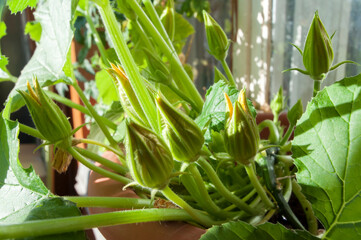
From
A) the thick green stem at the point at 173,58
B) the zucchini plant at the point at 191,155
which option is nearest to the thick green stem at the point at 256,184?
the zucchini plant at the point at 191,155

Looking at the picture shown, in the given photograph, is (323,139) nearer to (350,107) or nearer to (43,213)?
(350,107)

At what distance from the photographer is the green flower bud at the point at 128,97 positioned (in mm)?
259

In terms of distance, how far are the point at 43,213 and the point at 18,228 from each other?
0.08 ft

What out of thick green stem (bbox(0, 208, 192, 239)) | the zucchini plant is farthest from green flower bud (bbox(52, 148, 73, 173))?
thick green stem (bbox(0, 208, 192, 239))

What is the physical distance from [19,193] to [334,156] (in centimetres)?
19

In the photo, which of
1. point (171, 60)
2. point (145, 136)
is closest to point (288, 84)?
point (171, 60)

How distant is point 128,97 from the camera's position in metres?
0.27

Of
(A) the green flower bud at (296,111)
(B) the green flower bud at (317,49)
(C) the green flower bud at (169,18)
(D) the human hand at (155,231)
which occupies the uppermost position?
(C) the green flower bud at (169,18)

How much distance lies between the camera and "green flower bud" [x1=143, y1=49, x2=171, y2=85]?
1.12ft

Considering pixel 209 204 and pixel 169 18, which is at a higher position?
pixel 169 18

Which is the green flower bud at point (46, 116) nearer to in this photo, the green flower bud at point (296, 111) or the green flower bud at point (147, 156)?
the green flower bud at point (147, 156)

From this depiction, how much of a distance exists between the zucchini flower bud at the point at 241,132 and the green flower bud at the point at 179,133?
18 mm

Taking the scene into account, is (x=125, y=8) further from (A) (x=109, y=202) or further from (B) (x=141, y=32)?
(A) (x=109, y=202)

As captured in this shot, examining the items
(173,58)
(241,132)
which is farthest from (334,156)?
(173,58)
